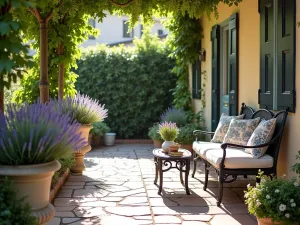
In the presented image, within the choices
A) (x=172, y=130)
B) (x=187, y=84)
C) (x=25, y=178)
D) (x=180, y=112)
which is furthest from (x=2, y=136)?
(x=187, y=84)

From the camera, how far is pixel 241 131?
529cm

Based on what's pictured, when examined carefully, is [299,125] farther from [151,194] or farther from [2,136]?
[2,136]

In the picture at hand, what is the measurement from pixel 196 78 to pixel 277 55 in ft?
15.9

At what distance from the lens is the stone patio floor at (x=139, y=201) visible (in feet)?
13.9

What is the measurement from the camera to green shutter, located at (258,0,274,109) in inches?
197

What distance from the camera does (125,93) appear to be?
10781 mm

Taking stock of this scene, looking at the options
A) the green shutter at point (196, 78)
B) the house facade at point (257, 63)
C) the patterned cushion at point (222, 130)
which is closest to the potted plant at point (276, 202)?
the house facade at point (257, 63)

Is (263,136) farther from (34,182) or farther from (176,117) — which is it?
(176,117)

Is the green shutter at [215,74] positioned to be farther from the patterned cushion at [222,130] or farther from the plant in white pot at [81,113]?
the plant in white pot at [81,113]

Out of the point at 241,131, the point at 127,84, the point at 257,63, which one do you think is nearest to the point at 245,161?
the point at 241,131

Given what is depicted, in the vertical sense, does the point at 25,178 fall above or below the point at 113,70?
below

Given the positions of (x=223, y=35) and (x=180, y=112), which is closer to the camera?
(x=223, y=35)

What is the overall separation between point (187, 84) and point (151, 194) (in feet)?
18.0

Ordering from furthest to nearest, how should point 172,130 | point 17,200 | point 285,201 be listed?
point 172,130
point 285,201
point 17,200
